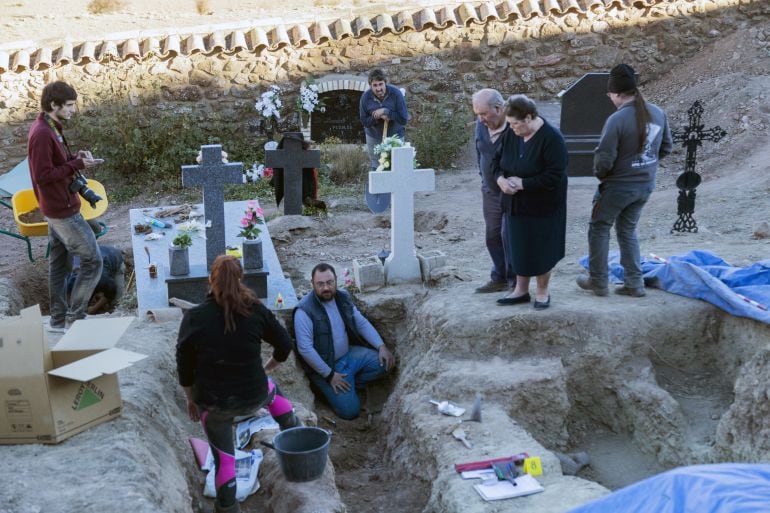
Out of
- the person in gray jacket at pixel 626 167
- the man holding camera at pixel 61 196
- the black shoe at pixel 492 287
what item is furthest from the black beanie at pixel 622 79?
the man holding camera at pixel 61 196

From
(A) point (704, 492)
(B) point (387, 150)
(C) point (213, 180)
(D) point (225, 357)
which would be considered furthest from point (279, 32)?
(A) point (704, 492)

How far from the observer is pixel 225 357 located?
4559 millimetres

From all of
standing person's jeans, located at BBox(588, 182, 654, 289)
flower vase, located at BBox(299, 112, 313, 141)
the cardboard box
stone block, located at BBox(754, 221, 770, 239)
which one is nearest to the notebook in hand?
the cardboard box

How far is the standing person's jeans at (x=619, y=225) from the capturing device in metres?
6.25

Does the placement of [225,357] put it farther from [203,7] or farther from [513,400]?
[203,7]

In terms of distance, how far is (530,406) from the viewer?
5.88m

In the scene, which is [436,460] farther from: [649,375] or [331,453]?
[649,375]

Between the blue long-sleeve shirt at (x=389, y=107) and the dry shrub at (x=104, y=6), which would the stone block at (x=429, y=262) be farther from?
the dry shrub at (x=104, y=6)

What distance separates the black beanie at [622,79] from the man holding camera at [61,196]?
381 centimetres

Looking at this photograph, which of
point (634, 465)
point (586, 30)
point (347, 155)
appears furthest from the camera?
point (586, 30)

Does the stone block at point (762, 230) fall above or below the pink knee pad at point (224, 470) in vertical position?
above

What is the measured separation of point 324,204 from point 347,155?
1.94 m

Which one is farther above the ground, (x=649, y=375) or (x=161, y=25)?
(x=161, y=25)

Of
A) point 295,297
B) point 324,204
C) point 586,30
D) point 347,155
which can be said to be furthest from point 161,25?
point 295,297
